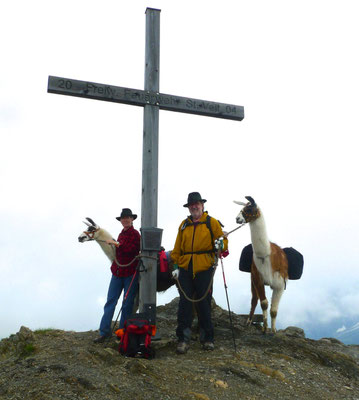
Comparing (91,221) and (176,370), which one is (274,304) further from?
(91,221)

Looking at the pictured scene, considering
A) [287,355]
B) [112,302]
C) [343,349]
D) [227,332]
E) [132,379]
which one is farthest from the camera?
[343,349]

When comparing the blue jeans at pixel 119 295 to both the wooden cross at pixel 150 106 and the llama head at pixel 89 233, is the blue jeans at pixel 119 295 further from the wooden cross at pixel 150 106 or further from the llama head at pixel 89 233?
the llama head at pixel 89 233

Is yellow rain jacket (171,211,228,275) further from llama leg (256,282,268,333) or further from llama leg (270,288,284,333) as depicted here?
llama leg (270,288,284,333)

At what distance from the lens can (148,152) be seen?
7.21 m

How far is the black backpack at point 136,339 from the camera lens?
5.90m

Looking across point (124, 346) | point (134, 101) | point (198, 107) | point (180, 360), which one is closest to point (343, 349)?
point (180, 360)

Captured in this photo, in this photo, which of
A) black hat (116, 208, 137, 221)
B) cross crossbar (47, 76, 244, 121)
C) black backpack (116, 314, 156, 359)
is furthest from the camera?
black hat (116, 208, 137, 221)

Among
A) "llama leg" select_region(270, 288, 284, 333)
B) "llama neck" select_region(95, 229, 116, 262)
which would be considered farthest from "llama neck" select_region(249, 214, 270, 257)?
"llama neck" select_region(95, 229, 116, 262)

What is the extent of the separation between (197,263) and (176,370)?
1.67 metres

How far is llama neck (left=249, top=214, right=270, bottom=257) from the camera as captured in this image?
25.8 feet

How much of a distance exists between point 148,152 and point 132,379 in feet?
12.7

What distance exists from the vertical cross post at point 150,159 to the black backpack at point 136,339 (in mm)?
582

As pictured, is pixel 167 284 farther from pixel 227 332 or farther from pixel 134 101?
pixel 134 101

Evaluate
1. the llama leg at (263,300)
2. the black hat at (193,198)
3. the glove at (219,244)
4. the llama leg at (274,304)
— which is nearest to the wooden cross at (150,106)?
the black hat at (193,198)
